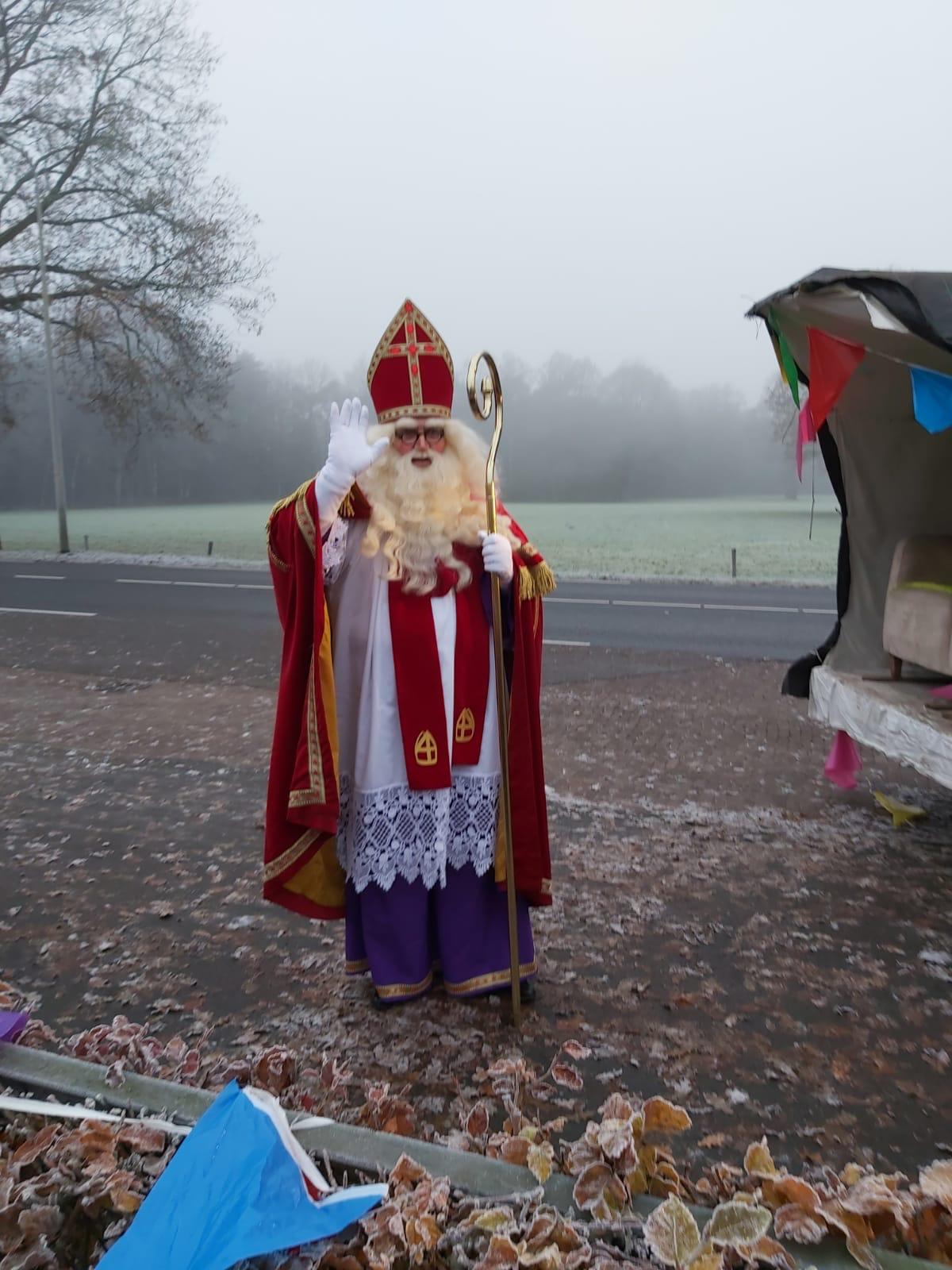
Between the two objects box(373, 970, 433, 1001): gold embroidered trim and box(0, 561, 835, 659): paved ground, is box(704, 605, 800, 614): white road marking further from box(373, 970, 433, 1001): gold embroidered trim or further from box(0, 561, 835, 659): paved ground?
box(373, 970, 433, 1001): gold embroidered trim

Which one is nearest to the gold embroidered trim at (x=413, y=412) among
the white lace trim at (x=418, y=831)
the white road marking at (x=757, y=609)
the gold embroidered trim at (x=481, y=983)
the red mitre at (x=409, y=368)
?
the red mitre at (x=409, y=368)

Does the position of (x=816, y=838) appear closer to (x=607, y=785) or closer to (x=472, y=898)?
(x=607, y=785)

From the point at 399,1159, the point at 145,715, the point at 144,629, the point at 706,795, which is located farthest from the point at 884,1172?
the point at 144,629

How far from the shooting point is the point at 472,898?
3324mm

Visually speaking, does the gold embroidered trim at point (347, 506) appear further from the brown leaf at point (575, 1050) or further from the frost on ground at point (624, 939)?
the brown leaf at point (575, 1050)

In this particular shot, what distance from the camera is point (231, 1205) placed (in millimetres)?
2113

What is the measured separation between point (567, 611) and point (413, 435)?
1081 cm

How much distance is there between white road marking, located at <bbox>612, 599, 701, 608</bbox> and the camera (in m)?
14.4

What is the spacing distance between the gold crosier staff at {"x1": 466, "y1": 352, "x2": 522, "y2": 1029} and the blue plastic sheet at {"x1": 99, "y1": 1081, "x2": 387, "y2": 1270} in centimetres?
106

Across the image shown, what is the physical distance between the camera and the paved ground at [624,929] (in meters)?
2.98

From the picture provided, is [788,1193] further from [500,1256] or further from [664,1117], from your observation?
[500,1256]

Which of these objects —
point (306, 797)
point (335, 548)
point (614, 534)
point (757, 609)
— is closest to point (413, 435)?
point (335, 548)

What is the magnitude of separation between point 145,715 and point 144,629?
15.6 feet

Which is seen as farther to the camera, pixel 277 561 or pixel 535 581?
pixel 535 581
